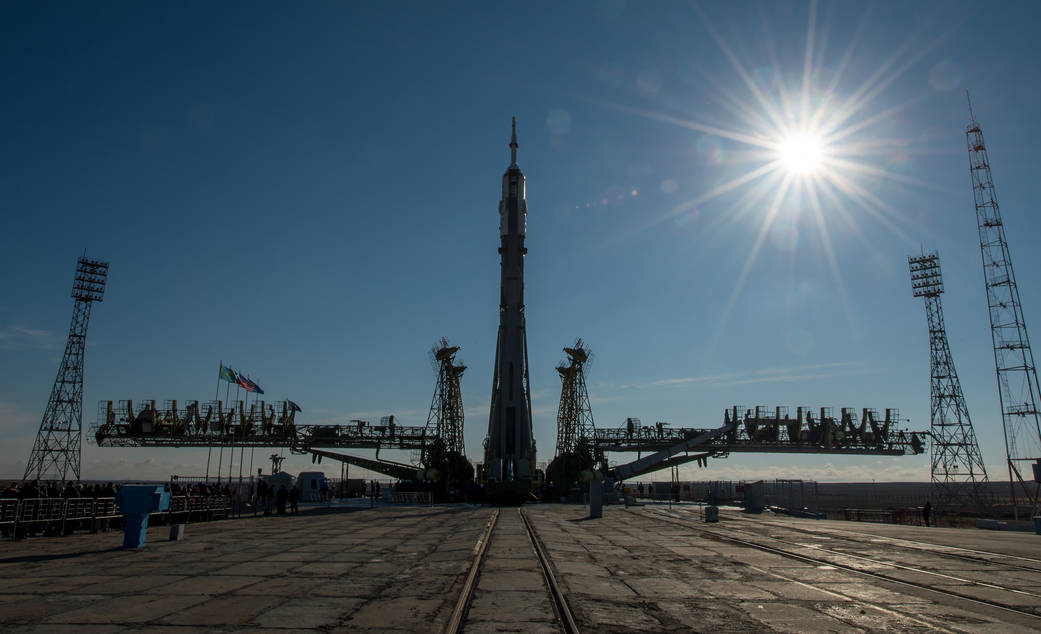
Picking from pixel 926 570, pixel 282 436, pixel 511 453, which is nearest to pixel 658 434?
pixel 511 453

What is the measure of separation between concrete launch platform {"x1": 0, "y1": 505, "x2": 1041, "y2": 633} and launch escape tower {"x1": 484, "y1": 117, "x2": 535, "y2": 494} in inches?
1336

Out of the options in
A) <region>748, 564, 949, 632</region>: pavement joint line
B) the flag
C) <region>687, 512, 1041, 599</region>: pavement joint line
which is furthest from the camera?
the flag

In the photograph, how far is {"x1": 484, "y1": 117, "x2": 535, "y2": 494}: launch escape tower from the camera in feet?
176

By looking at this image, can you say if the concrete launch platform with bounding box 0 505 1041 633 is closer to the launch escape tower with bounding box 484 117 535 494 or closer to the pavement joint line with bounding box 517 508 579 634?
the pavement joint line with bounding box 517 508 579 634

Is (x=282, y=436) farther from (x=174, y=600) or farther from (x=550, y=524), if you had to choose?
(x=174, y=600)

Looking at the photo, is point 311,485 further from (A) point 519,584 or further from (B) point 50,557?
(A) point 519,584

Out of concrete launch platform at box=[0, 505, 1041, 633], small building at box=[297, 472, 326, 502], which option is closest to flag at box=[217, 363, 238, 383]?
small building at box=[297, 472, 326, 502]

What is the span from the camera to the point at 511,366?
183 ft

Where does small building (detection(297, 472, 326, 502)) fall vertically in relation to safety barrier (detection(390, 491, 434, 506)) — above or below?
above

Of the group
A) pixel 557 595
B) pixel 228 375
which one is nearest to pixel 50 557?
pixel 557 595

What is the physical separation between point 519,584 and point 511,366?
45186mm

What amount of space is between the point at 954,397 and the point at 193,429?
241ft

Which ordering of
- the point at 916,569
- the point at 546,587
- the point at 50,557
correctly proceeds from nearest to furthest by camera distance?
the point at 546,587 < the point at 916,569 < the point at 50,557

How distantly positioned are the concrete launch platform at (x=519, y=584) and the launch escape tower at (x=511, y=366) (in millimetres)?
33940
